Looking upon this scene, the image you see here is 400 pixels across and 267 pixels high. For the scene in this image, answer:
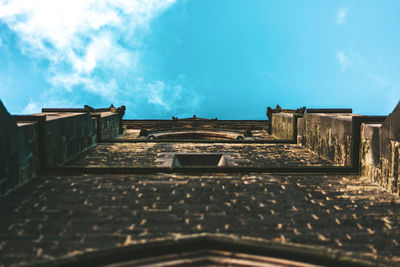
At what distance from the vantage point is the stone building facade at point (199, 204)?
348 centimetres

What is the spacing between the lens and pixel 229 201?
4898 mm

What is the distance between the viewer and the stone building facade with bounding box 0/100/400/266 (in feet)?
11.4

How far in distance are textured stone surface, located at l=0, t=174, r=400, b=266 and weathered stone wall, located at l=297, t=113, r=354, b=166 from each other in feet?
4.72

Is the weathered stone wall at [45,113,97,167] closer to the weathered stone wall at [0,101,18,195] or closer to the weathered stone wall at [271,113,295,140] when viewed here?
the weathered stone wall at [0,101,18,195]

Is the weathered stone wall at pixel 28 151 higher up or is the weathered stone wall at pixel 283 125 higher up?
the weathered stone wall at pixel 283 125

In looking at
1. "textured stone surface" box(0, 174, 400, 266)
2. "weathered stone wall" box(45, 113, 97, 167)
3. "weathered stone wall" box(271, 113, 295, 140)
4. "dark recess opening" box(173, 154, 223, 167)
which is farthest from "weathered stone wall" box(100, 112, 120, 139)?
"weathered stone wall" box(271, 113, 295, 140)

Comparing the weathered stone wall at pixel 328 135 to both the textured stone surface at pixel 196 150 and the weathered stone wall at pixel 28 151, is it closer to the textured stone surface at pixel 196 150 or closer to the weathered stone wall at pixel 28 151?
the textured stone surface at pixel 196 150

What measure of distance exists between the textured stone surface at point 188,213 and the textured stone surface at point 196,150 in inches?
72.6

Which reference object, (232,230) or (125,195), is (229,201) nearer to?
(232,230)

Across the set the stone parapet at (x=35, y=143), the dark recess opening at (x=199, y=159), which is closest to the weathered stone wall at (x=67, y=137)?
the stone parapet at (x=35, y=143)

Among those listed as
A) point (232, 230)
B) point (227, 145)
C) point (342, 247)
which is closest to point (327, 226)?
point (342, 247)

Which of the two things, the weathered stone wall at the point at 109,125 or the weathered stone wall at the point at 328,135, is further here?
the weathered stone wall at the point at 109,125

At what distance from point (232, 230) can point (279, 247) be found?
0.69 m

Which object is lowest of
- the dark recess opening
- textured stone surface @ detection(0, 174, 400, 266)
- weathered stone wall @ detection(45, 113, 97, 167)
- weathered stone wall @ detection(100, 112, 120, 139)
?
textured stone surface @ detection(0, 174, 400, 266)
